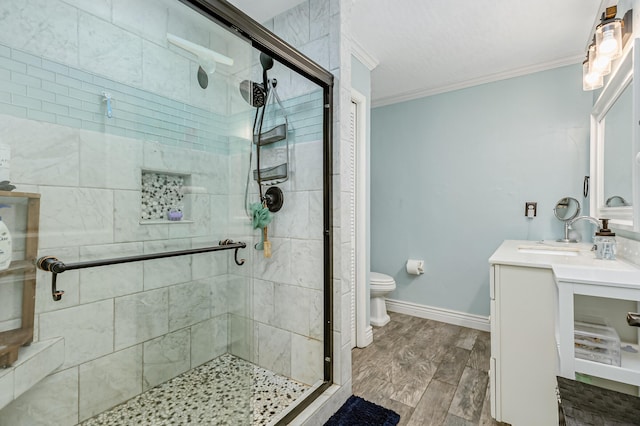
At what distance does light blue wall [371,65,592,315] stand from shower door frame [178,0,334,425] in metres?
1.78

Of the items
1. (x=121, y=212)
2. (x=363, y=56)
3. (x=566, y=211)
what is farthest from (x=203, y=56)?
(x=566, y=211)

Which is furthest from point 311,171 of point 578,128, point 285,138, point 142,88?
point 578,128

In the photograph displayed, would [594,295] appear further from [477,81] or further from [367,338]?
[477,81]

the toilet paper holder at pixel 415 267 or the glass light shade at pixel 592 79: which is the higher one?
the glass light shade at pixel 592 79

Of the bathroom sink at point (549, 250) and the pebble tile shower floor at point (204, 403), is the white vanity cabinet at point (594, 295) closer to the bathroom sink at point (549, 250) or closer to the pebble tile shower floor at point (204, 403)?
the bathroom sink at point (549, 250)

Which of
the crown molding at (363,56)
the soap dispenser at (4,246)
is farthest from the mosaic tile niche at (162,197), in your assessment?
the crown molding at (363,56)

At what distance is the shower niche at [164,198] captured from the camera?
1.45 meters

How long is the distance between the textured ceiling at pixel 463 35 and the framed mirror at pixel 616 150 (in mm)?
601

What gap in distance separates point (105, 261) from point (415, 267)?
105 inches

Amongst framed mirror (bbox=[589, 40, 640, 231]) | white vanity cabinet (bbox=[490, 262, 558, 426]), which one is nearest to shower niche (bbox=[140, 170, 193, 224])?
white vanity cabinet (bbox=[490, 262, 558, 426])

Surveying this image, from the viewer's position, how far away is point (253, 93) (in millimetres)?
1692

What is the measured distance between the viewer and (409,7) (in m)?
1.91

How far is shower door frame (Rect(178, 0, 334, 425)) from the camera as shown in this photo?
138 cm

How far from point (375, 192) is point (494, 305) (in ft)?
6.81
